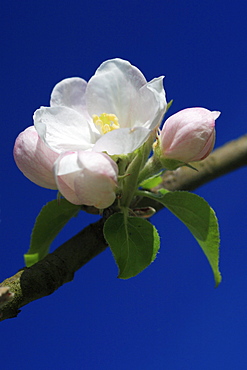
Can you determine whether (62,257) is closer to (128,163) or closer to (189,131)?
(128,163)

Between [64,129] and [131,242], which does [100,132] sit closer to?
[64,129]

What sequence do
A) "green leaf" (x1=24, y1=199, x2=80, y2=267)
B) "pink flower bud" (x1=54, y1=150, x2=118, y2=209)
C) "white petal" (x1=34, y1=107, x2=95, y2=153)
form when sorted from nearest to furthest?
"pink flower bud" (x1=54, y1=150, x2=118, y2=209) → "white petal" (x1=34, y1=107, x2=95, y2=153) → "green leaf" (x1=24, y1=199, x2=80, y2=267)

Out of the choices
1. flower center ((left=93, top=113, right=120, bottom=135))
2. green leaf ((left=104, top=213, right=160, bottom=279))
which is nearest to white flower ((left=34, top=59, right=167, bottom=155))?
flower center ((left=93, top=113, right=120, bottom=135))

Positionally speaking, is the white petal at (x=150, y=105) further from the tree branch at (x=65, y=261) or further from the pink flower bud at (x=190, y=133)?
the tree branch at (x=65, y=261)

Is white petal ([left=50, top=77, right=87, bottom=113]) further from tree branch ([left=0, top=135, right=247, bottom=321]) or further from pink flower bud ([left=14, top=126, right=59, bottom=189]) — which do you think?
tree branch ([left=0, top=135, right=247, bottom=321])

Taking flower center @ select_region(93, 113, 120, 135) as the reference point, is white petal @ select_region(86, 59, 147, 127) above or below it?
above

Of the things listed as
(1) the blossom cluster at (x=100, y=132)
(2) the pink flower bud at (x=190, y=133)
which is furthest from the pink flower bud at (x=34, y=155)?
(2) the pink flower bud at (x=190, y=133)

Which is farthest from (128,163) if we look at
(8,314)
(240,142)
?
(240,142)
